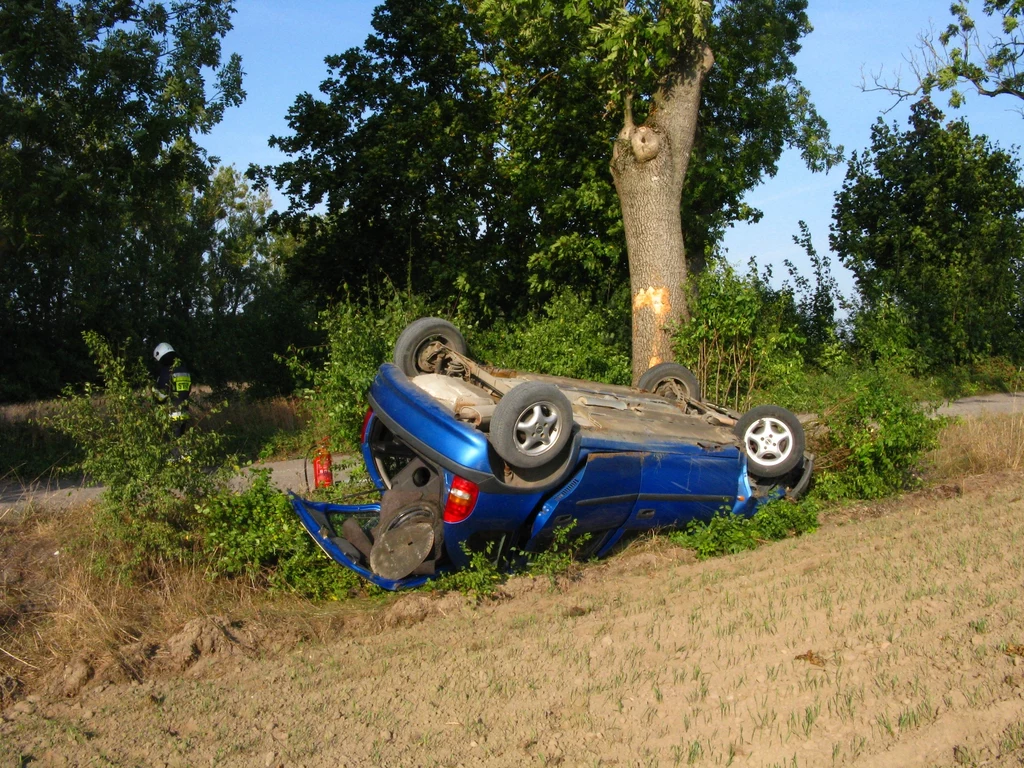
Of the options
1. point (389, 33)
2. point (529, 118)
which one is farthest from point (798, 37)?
point (389, 33)

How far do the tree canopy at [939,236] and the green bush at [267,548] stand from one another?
1812cm

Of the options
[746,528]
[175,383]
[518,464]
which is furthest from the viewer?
[175,383]

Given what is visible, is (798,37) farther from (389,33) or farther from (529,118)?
(389,33)

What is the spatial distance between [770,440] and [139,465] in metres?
5.10

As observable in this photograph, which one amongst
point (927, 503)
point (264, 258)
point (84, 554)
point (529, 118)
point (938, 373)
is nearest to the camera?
point (84, 554)

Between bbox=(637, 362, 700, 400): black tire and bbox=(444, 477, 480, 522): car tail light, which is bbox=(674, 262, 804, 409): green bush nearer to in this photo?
bbox=(637, 362, 700, 400): black tire

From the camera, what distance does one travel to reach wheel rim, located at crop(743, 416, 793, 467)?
832cm

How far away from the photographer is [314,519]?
281 inches

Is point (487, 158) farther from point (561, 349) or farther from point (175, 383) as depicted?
point (175, 383)

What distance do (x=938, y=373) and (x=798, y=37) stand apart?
8905mm

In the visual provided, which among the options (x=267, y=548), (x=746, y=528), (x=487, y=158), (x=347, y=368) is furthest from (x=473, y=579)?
(x=487, y=158)

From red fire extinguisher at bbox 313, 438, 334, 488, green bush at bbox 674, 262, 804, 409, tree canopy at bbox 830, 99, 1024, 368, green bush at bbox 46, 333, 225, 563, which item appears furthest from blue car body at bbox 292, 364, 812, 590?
tree canopy at bbox 830, 99, 1024, 368

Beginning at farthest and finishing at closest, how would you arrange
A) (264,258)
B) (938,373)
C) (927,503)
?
(264,258), (938,373), (927,503)

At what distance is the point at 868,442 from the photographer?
9.55m
